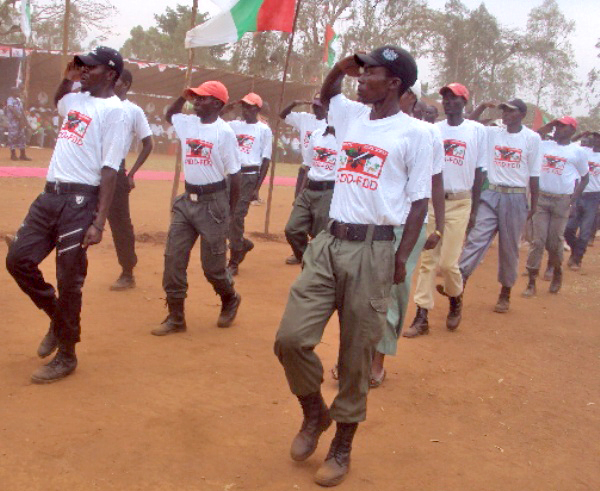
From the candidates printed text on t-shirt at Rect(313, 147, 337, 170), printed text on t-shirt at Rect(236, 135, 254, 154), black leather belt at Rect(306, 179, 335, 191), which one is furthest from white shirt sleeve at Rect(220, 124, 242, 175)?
printed text on t-shirt at Rect(236, 135, 254, 154)

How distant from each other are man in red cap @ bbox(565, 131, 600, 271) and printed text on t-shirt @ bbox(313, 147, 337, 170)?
19.1 ft

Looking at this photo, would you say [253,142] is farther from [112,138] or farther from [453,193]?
[112,138]

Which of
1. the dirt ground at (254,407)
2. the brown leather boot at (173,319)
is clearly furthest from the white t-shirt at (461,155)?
the brown leather boot at (173,319)

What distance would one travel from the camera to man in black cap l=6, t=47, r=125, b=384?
4.45 m

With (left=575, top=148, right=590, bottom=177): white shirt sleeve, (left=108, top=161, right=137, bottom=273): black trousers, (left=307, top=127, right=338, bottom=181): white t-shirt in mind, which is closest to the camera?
(left=108, top=161, right=137, bottom=273): black trousers

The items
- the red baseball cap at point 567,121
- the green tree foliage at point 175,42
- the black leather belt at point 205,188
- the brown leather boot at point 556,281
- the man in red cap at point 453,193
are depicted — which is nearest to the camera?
the black leather belt at point 205,188

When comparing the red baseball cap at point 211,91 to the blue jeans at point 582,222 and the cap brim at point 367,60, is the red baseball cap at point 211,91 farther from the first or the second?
the blue jeans at point 582,222

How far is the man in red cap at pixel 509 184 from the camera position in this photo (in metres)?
7.34

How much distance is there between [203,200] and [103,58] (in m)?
1.62

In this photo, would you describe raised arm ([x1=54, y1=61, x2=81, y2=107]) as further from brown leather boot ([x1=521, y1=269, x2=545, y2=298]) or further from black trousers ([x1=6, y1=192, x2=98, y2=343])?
brown leather boot ([x1=521, y1=269, x2=545, y2=298])

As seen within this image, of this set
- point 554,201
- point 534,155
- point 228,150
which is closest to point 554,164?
point 554,201

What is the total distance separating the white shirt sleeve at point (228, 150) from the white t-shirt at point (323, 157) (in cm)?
116

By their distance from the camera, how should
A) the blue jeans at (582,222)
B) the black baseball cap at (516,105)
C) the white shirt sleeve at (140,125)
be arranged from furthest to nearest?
the blue jeans at (582,222)
the black baseball cap at (516,105)
the white shirt sleeve at (140,125)

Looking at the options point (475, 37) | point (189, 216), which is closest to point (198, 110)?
point (189, 216)
